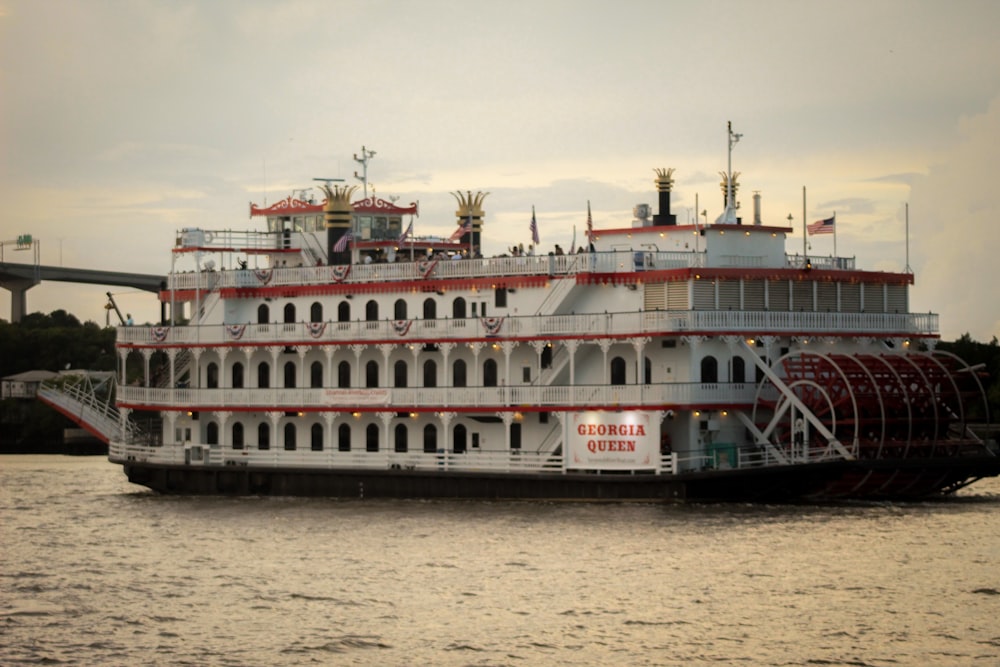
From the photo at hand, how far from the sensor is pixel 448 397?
5219 cm

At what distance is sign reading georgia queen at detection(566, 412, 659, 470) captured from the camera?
48.7 meters

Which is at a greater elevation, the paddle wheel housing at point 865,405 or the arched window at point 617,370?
the arched window at point 617,370

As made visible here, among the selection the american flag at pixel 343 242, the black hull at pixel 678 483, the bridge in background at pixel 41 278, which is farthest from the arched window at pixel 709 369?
the bridge in background at pixel 41 278

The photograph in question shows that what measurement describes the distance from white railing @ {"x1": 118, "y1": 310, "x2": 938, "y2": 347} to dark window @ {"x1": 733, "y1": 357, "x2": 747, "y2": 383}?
3.16 ft

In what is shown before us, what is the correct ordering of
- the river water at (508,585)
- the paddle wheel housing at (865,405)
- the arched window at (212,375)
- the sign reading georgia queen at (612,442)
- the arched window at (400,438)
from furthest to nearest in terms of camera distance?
the arched window at (212,375) < the arched window at (400,438) < the sign reading georgia queen at (612,442) < the paddle wheel housing at (865,405) < the river water at (508,585)

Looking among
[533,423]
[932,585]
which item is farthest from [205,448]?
[932,585]

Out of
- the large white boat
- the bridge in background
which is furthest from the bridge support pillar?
the large white boat

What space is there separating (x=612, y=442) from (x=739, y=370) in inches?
154

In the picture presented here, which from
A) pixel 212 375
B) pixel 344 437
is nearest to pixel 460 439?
pixel 344 437

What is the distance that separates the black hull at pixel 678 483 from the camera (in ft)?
154

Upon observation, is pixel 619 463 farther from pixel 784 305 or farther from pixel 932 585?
pixel 932 585

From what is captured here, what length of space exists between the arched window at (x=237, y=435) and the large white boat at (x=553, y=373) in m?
0.09

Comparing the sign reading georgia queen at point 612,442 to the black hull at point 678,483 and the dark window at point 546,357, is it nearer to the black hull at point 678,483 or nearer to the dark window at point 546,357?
the black hull at point 678,483

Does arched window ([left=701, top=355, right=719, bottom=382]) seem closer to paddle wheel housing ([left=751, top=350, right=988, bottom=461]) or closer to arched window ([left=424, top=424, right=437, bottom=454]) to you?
paddle wheel housing ([left=751, top=350, right=988, bottom=461])
